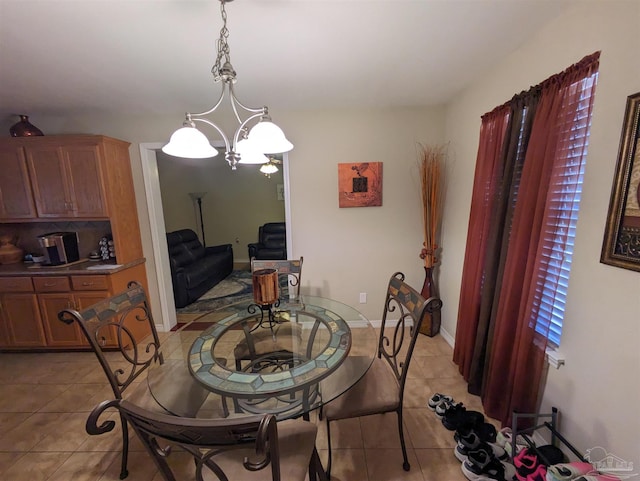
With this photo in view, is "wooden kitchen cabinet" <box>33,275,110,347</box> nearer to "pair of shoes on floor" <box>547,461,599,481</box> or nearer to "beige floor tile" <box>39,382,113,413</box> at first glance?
"beige floor tile" <box>39,382,113,413</box>

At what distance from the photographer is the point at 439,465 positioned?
1452 millimetres

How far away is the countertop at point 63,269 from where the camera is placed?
2.41m

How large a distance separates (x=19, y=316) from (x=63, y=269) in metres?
0.66

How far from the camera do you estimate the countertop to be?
2410 millimetres

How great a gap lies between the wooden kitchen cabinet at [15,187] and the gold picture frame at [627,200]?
4258 millimetres

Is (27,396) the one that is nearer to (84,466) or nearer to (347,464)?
(84,466)

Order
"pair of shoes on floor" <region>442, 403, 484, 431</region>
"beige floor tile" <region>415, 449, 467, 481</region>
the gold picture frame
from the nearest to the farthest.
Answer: the gold picture frame → "beige floor tile" <region>415, 449, 467, 481</region> → "pair of shoes on floor" <region>442, 403, 484, 431</region>

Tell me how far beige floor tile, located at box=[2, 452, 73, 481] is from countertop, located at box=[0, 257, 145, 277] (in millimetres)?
1365

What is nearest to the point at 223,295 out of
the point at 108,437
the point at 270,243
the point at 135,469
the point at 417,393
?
the point at 270,243

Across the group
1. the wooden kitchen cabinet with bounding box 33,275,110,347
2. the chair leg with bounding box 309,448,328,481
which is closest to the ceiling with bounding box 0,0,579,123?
the wooden kitchen cabinet with bounding box 33,275,110,347

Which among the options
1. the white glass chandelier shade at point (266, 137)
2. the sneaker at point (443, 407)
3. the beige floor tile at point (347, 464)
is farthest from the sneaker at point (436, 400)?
the white glass chandelier shade at point (266, 137)

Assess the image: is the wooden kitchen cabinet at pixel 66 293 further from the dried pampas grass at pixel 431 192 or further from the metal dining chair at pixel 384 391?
the dried pampas grass at pixel 431 192

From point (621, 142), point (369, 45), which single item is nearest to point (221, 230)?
point (369, 45)

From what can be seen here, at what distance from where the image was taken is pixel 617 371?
3.68 ft
